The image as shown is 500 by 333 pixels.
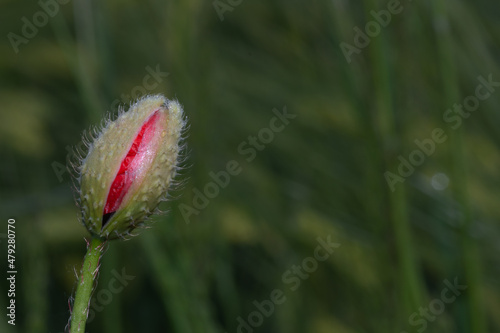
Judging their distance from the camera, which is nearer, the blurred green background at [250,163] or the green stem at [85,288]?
the green stem at [85,288]

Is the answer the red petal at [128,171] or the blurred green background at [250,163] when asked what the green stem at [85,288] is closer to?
the red petal at [128,171]

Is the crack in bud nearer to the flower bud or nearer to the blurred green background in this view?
the flower bud

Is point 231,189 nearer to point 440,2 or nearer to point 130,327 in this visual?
point 130,327

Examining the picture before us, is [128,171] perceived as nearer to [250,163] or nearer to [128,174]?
[128,174]

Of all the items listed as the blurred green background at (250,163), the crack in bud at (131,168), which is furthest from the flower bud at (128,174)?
the blurred green background at (250,163)

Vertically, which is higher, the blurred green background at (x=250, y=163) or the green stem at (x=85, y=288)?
the green stem at (x=85, y=288)

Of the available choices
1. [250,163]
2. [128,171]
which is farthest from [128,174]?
[250,163]

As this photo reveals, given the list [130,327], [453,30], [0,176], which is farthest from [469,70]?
[0,176]
